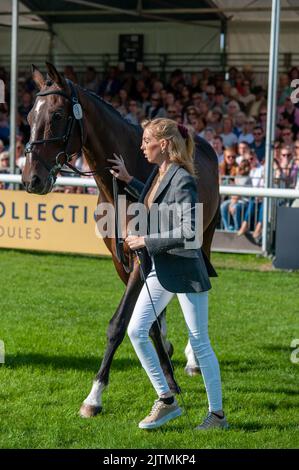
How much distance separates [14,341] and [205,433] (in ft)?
10.3

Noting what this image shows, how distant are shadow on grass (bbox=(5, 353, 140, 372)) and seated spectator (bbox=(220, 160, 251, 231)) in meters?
7.05

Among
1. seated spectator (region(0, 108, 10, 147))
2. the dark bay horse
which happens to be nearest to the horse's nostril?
the dark bay horse

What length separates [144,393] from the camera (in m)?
6.76

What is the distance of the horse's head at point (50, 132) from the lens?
6.23 m

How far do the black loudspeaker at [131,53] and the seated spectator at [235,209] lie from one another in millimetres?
8297

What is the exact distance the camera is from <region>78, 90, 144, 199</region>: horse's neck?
654 cm

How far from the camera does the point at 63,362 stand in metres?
7.68

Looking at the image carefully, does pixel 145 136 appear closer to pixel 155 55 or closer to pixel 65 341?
pixel 65 341

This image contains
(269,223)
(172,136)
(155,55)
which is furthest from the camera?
(155,55)

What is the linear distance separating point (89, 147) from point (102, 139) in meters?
0.11

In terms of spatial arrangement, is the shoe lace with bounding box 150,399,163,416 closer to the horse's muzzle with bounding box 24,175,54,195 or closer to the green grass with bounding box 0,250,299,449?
the green grass with bounding box 0,250,299,449
